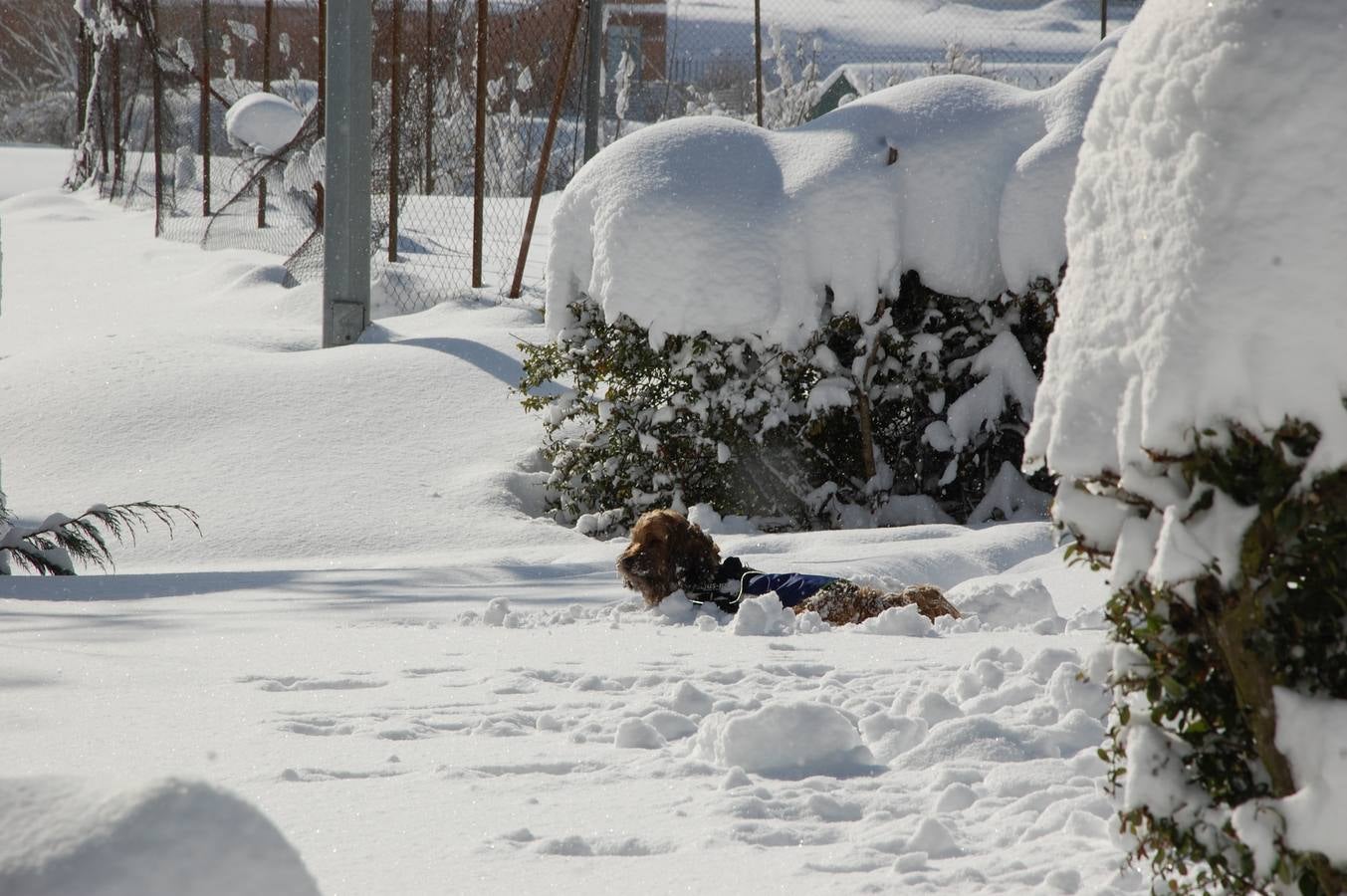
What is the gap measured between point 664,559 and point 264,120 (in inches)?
438

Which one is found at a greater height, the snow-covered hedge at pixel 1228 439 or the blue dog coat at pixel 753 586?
the snow-covered hedge at pixel 1228 439

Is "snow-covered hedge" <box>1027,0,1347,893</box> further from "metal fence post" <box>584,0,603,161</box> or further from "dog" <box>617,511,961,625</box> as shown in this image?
"metal fence post" <box>584,0,603,161</box>

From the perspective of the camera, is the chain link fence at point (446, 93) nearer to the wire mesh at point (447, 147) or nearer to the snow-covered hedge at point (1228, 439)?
the wire mesh at point (447, 147)

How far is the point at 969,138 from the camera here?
21.2 feet

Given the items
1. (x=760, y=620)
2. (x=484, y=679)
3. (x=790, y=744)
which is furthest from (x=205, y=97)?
(x=790, y=744)

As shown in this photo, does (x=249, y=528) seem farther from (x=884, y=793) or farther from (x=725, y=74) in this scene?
(x=725, y=74)

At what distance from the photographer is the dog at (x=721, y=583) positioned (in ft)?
14.7

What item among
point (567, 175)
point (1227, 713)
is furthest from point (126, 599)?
point (567, 175)

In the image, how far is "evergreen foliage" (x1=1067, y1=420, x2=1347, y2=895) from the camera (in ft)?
4.75

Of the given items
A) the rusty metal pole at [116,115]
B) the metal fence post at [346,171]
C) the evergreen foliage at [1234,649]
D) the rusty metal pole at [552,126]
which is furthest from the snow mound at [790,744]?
the rusty metal pole at [116,115]

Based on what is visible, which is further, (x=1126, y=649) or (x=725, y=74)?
(x=725, y=74)

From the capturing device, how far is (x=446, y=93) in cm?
1538

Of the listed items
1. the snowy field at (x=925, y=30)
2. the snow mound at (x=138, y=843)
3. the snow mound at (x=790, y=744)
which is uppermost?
the snowy field at (x=925, y=30)

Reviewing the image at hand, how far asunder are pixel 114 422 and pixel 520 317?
3.03 m
